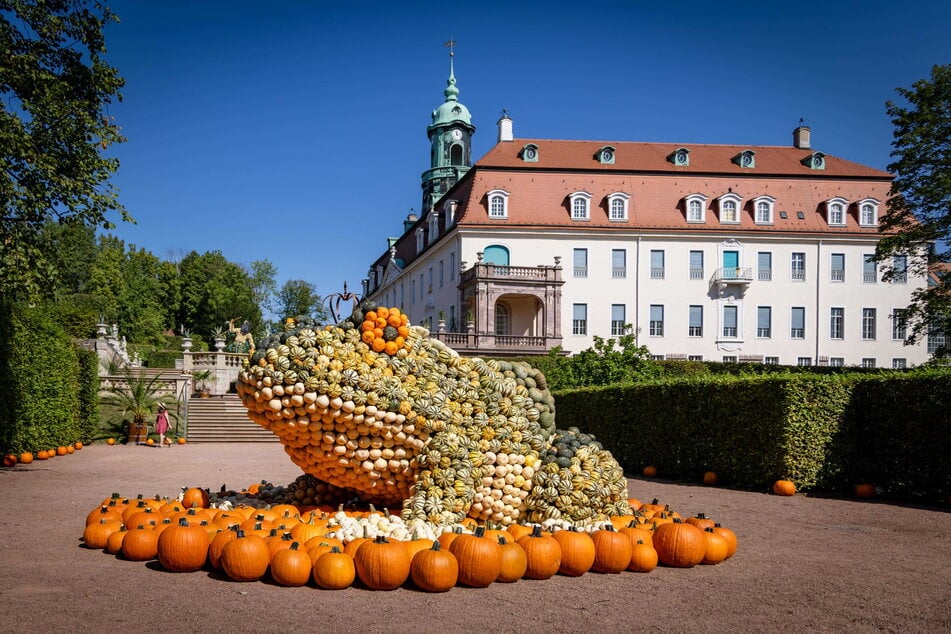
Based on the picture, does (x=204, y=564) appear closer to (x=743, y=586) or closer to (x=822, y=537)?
(x=743, y=586)

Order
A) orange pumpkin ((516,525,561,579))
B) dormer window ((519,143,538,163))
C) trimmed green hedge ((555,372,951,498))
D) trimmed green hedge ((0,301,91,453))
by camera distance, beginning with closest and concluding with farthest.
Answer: orange pumpkin ((516,525,561,579)), trimmed green hedge ((555,372,951,498)), trimmed green hedge ((0,301,91,453)), dormer window ((519,143,538,163))

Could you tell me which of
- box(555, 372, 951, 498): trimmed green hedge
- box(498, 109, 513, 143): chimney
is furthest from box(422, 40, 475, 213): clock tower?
box(555, 372, 951, 498): trimmed green hedge

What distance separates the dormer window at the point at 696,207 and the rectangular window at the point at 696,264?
2016 mm

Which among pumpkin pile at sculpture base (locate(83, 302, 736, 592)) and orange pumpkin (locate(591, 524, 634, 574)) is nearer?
pumpkin pile at sculpture base (locate(83, 302, 736, 592))

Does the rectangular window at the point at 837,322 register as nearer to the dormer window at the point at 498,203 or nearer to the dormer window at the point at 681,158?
the dormer window at the point at 681,158

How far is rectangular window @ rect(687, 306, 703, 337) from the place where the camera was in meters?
44.3

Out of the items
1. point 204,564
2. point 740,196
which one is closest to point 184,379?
point 204,564

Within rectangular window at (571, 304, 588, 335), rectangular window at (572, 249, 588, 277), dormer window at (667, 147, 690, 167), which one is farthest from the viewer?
dormer window at (667, 147, 690, 167)

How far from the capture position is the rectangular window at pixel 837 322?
44.9 metres

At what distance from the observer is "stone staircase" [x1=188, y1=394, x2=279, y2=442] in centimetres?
2639

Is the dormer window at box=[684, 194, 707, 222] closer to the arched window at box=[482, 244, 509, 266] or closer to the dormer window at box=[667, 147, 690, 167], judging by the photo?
the dormer window at box=[667, 147, 690, 167]

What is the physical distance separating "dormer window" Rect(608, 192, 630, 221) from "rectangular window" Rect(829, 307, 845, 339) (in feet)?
46.0

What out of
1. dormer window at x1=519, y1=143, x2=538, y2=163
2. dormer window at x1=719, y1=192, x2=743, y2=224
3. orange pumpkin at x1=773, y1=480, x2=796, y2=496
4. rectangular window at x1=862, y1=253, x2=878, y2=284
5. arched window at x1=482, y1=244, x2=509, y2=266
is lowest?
orange pumpkin at x1=773, y1=480, x2=796, y2=496

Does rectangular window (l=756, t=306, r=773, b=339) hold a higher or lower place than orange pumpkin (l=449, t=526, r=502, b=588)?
higher
